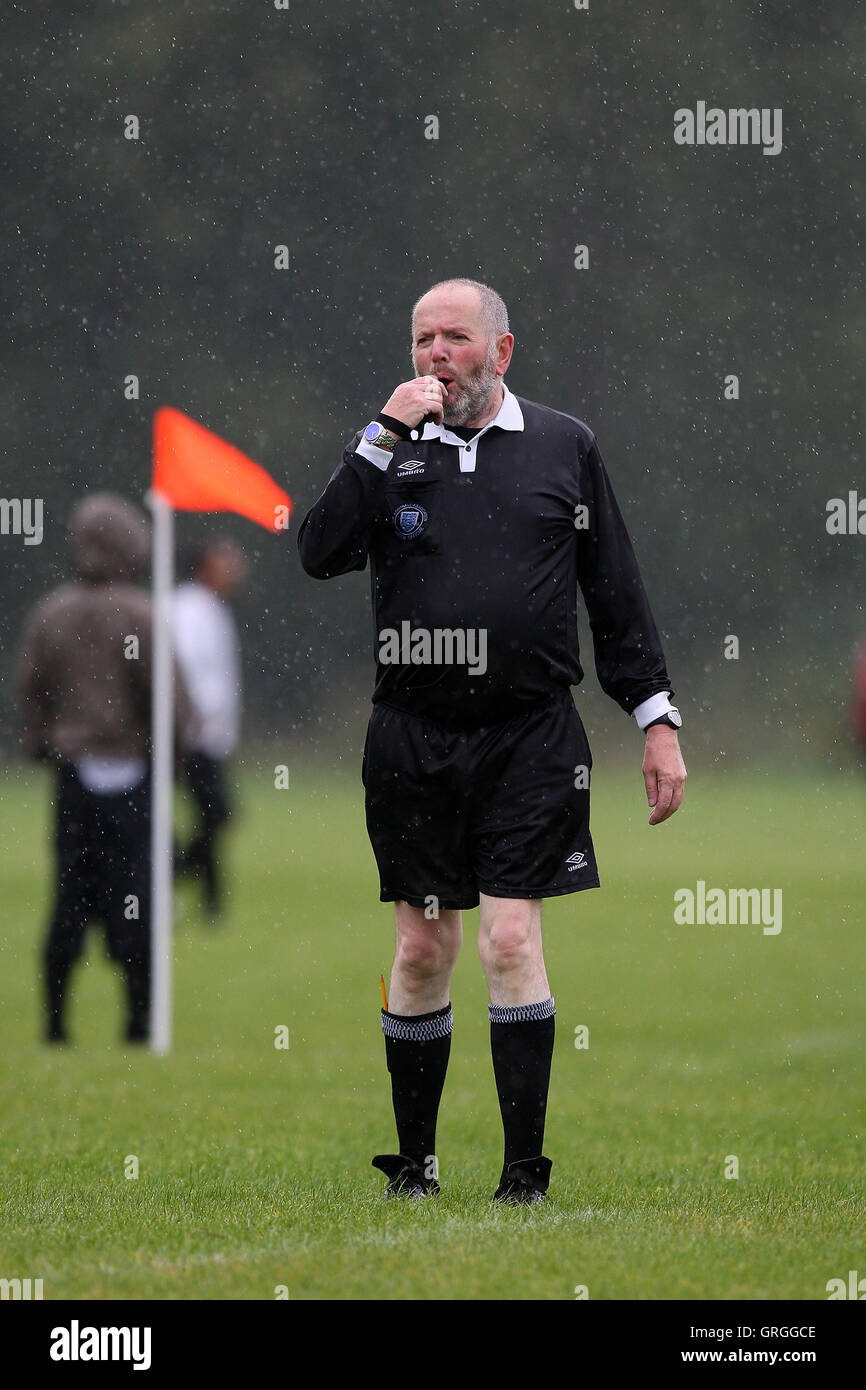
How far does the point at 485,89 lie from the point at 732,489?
592cm

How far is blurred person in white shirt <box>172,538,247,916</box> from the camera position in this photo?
11086 mm

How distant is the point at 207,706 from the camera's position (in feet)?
36.9

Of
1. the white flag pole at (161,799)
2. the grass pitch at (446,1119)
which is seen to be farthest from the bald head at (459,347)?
the white flag pole at (161,799)

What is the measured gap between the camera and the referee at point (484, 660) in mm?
4324

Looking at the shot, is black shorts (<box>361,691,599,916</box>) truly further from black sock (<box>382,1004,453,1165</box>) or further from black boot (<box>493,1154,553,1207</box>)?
black boot (<box>493,1154,553,1207</box>)

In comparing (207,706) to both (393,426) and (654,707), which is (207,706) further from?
(393,426)

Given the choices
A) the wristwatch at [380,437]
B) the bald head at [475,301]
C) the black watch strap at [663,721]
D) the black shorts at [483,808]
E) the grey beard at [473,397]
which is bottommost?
the black shorts at [483,808]

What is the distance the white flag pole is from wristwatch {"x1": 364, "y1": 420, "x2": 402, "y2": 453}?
2372 mm

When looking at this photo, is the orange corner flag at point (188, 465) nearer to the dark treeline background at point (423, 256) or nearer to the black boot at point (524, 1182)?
the black boot at point (524, 1182)

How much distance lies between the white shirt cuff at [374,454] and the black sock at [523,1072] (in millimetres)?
1209

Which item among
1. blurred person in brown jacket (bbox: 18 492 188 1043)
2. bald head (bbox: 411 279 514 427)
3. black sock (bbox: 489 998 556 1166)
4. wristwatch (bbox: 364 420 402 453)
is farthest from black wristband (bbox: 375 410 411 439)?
blurred person in brown jacket (bbox: 18 492 188 1043)

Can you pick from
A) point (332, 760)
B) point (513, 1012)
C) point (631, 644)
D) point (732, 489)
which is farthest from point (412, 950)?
point (732, 489)

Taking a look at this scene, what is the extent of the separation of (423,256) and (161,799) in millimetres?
17229

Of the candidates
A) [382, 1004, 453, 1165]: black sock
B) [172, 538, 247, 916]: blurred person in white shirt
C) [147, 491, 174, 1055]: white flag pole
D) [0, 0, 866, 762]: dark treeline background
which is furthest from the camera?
[0, 0, 866, 762]: dark treeline background
